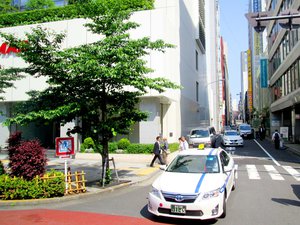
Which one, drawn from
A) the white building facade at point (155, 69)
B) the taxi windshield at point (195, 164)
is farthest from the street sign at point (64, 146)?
the white building facade at point (155, 69)

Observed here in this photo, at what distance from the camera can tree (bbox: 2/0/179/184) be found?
35.8ft

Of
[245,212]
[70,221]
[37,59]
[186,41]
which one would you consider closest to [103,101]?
[37,59]

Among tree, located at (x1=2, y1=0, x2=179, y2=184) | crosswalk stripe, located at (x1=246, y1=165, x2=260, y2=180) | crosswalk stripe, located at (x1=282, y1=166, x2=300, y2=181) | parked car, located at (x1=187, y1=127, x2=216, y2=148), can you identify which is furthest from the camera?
parked car, located at (x1=187, y1=127, x2=216, y2=148)

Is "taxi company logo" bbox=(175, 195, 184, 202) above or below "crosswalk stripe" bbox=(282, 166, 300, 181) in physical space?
above

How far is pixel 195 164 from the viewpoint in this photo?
8.63m

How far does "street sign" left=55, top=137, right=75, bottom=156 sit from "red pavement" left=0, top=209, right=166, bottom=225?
2367mm

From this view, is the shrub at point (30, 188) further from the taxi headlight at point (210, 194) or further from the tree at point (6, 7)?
the tree at point (6, 7)

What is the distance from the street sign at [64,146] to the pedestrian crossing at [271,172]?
24.5ft

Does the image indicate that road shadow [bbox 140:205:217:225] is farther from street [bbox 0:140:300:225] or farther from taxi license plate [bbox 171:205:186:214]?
taxi license plate [bbox 171:205:186:214]

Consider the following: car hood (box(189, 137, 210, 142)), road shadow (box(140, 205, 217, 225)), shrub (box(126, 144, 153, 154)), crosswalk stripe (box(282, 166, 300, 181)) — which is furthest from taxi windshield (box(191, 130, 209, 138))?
road shadow (box(140, 205, 217, 225))

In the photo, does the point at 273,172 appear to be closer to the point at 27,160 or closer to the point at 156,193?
the point at 156,193

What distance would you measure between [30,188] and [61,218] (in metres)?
2.42

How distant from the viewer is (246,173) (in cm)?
1471

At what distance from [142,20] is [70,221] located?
1969 cm
